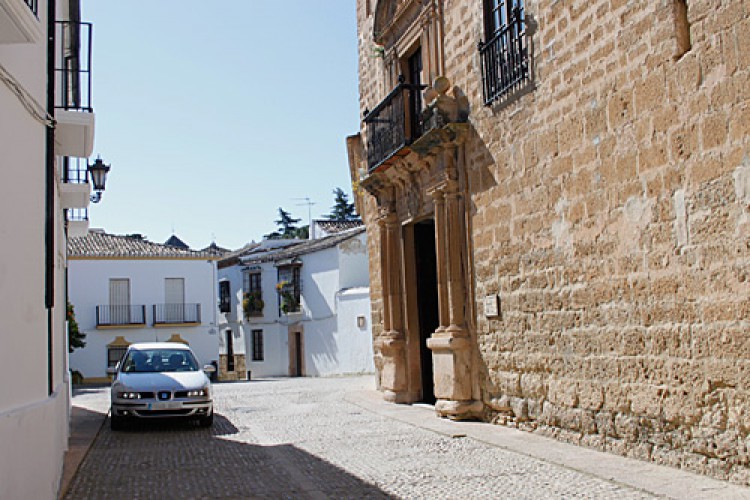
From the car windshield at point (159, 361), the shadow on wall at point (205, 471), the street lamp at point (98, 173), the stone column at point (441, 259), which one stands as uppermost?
the street lamp at point (98, 173)

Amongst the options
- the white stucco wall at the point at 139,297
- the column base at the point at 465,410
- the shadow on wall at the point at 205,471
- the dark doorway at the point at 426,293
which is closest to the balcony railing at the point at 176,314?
the white stucco wall at the point at 139,297

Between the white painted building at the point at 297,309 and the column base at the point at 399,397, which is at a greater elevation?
the white painted building at the point at 297,309

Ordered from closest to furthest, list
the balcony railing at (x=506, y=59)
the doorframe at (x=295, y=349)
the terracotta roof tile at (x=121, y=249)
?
the balcony railing at (x=506, y=59), the terracotta roof tile at (x=121, y=249), the doorframe at (x=295, y=349)

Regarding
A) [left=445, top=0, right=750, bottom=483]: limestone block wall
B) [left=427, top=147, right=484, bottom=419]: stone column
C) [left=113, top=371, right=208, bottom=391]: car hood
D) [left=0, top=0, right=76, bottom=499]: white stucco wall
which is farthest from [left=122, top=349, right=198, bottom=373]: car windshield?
[left=0, top=0, right=76, bottom=499]: white stucco wall

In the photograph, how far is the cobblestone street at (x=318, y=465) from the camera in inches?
260

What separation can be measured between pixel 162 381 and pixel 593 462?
255 inches

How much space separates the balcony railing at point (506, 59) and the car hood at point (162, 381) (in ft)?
18.2

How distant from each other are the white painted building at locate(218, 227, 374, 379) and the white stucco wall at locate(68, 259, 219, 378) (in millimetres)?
3393

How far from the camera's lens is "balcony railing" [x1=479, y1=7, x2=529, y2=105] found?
29.8 ft

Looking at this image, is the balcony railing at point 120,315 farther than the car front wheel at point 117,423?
Yes

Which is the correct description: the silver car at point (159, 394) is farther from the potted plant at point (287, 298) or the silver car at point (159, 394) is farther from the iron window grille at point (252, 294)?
the iron window grille at point (252, 294)

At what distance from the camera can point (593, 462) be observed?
23.6 feet

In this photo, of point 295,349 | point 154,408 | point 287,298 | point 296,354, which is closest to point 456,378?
point 154,408

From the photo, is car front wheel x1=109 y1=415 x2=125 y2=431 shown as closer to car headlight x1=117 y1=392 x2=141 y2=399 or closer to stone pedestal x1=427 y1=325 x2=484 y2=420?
car headlight x1=117 y1=392 x2=141 y2=399
